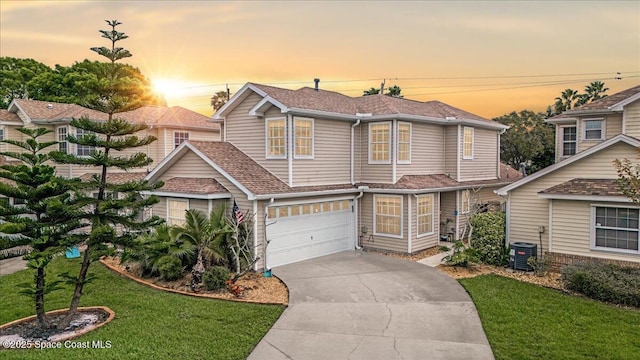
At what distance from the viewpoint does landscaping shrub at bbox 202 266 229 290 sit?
37.8ft

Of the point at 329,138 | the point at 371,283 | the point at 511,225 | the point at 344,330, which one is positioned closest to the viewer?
the point at 344,330

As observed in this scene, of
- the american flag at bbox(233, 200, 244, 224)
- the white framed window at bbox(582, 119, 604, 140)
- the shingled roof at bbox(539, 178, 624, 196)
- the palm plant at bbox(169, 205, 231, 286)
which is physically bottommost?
the palm plant at bbox(169, 205, 231, 286)

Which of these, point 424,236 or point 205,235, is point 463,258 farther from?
point 205,235

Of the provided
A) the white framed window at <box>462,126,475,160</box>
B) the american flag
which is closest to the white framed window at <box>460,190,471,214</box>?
the white framed window at <box>462,126,475,160</box>

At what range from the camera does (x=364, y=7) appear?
18.2 metres

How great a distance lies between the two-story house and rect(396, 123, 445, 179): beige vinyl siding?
14.2 meters

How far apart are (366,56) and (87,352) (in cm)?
1751

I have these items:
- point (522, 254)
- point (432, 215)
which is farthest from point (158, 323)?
point (432, 215)

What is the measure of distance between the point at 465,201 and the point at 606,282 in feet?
31.1

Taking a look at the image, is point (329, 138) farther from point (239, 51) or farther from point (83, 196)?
point (83, 196)

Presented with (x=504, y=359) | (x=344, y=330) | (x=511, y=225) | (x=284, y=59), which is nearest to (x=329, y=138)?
(x=284, y=59)

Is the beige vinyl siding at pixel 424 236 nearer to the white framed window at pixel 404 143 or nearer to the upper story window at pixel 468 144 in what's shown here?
the white framed window at pixel 404 143

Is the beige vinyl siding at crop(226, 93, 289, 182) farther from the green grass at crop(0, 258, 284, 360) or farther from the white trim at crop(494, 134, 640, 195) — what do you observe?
the white trim at crop(494, 134, 640, 195)

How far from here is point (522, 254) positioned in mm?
13688
